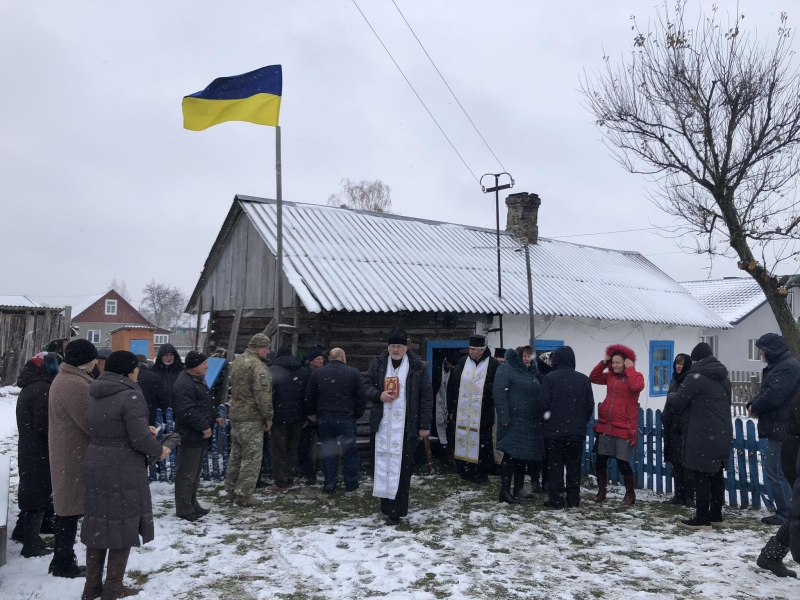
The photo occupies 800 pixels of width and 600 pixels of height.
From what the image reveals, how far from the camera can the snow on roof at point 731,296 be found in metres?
27.6

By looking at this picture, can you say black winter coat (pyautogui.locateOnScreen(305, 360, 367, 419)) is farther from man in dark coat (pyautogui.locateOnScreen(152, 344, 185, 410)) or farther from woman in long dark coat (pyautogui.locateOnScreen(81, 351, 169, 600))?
woman in long dark coat (pyautogui.locateOnScreen(81, 351, 169, 600))

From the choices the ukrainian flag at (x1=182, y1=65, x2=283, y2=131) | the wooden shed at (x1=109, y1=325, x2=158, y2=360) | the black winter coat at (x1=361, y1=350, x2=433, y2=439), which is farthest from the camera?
the wooden shed at (x1=109, y1=325, x2=158, y2=360)

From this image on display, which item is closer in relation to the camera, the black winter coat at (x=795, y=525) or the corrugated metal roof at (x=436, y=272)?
the black winter coat at (x=795, y=525)

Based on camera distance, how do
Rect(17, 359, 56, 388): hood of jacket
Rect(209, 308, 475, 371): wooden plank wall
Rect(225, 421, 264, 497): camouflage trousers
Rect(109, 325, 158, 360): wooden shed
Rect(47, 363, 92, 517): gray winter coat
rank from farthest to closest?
Rect(109, 325, 158, 360): wooden shed, Rect(209, 308, 475, 371): wooden plank wall, Rect(225, 421, 264, 497): camouflage trousers, Rect(17, 359, 56, 388): hood of jacket, Rect(47, 363, 92, 517): gray winter coat

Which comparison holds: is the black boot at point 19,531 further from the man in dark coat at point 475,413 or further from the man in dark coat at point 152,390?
the man in dark coat at point 475,413

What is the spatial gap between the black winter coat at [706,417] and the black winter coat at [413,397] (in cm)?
252

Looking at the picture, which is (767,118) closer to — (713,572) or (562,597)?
(713,572)

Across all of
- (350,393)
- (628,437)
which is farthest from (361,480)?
(628,437)

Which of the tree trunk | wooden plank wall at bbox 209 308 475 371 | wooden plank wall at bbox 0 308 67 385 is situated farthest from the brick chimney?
wooden plank wall at bbox 0 308 67 385

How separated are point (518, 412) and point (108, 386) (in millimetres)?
4491

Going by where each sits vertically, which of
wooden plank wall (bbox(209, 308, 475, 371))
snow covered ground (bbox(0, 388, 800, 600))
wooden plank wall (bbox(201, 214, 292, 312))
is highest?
wooden plank wall (bbox(201, 214, 292, 312))

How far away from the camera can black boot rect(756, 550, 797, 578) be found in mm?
4512

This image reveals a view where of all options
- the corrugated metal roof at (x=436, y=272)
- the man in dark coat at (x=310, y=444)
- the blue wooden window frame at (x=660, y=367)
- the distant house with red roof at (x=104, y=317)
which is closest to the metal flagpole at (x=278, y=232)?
the corrugated metal roof at (x=436, y=272)

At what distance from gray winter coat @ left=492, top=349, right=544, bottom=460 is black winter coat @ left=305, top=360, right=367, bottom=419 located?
1727 mm
